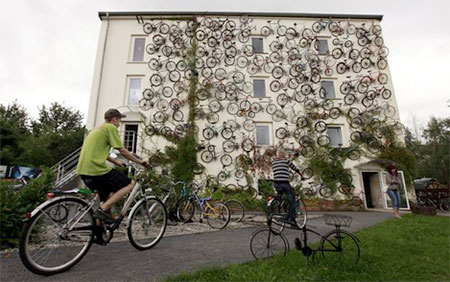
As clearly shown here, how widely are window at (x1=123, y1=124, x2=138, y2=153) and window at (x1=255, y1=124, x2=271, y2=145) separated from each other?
25.5 feet

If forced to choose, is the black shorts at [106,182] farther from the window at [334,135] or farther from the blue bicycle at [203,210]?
the window at [334,135]

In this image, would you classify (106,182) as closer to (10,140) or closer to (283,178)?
(283,178)

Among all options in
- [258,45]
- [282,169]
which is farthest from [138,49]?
[282,169]

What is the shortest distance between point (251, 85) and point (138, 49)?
880 centimetres

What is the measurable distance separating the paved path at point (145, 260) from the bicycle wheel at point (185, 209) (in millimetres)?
1605

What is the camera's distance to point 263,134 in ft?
44.1

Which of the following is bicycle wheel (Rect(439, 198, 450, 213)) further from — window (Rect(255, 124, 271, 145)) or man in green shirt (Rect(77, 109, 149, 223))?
man in green shirt (Rect(77, 109, 149, 223))

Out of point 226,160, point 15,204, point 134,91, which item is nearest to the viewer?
point 15,204

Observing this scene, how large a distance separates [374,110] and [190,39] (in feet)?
45.5

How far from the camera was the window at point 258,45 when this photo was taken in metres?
15.5

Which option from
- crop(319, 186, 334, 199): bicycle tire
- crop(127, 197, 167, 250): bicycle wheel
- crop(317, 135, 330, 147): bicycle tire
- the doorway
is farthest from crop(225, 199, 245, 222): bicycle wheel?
the doorway

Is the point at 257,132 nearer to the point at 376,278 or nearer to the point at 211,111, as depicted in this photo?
the point at 211,111

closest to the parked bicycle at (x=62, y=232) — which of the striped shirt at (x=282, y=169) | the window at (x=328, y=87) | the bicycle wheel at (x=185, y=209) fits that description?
the bicycle wheel at (x=185, y=209)

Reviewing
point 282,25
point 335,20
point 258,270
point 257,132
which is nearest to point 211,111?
point 257,132
